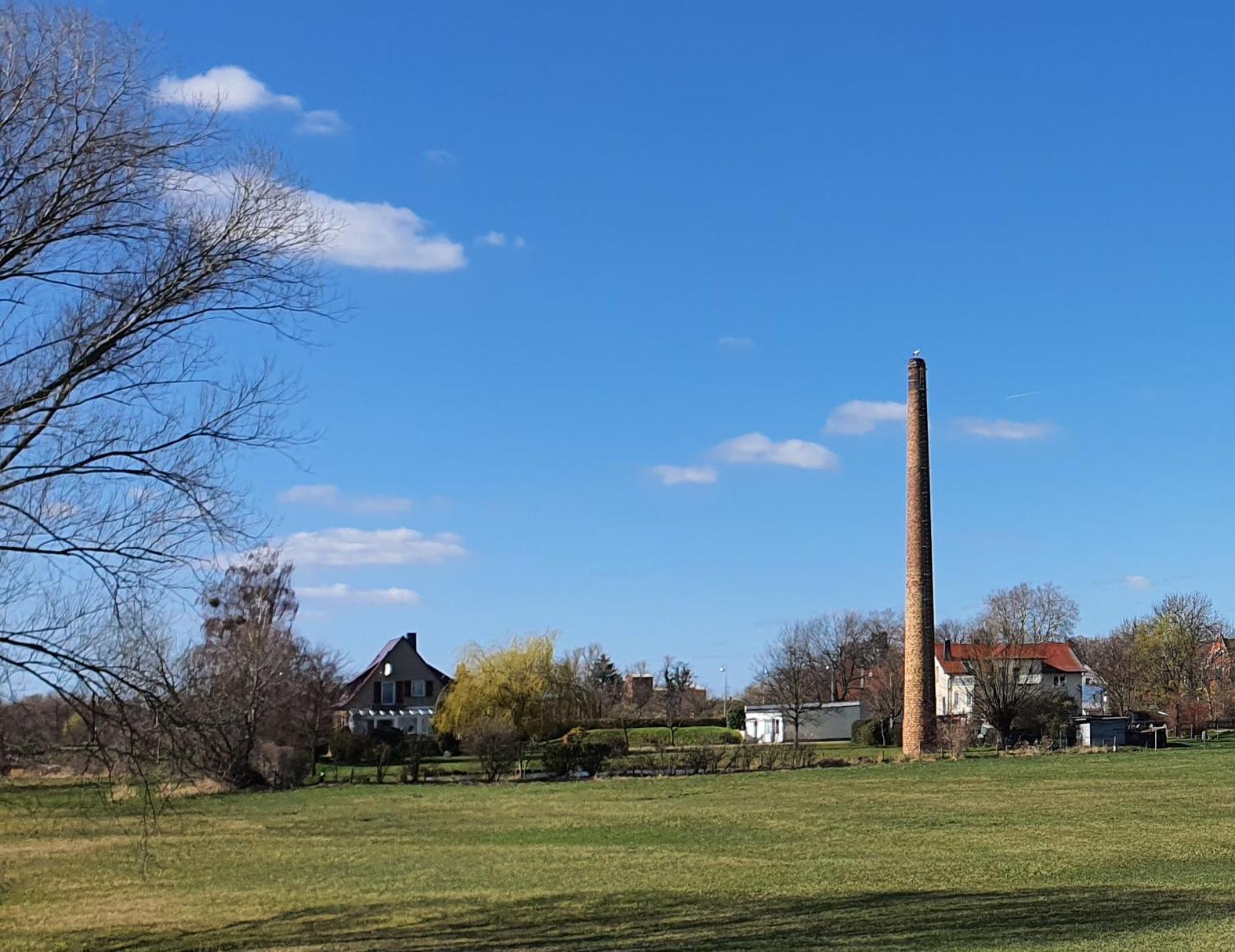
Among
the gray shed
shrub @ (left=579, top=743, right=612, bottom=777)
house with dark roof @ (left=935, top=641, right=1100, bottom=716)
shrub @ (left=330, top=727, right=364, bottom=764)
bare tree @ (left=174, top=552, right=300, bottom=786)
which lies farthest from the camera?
house with dark roof @ (left=935, top=641, right=1100, bottom=716)

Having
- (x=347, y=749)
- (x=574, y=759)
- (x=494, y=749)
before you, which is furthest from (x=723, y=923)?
(x=347, y=749)

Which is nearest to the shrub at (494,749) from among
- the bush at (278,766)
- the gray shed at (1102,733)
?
the bush at (278,766)

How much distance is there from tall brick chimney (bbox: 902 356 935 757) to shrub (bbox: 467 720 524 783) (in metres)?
16.0

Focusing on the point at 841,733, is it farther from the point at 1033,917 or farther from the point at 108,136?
the point at 108,136

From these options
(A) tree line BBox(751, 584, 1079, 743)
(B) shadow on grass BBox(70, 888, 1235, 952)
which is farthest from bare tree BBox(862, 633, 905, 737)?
(B) shadow on grass BBox(70, 888, 1235, 952)

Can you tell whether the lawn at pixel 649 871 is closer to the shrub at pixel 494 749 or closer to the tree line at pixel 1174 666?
the shrub at pixel 494 749

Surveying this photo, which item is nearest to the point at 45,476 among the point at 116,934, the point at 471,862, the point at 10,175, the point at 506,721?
the point at 10,175

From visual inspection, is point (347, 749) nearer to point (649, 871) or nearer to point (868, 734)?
point (868, 734)

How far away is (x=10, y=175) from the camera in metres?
9.05

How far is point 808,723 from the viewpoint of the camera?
73.1m

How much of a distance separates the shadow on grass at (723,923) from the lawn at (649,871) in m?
0.05

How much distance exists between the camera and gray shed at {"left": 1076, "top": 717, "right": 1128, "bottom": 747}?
5534cm

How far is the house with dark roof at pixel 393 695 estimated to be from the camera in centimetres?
7412

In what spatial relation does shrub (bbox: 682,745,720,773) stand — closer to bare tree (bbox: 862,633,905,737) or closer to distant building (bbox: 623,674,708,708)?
bare tree (bbox: 862,633,905,737)
